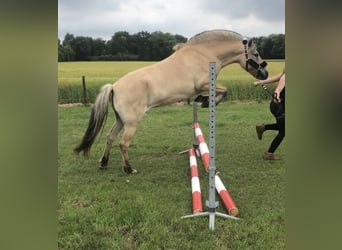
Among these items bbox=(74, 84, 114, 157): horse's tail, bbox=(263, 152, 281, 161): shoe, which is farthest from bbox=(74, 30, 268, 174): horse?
bbox=(263, 152, 281, 161): shoe

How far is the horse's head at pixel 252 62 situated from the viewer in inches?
140

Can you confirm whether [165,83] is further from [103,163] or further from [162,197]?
[162,197]

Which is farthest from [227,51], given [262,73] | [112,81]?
[112,81]

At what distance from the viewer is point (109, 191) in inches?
109

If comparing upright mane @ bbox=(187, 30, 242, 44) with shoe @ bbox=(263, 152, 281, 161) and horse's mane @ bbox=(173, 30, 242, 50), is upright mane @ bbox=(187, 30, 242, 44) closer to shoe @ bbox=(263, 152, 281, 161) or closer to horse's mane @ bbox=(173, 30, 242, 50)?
horse's mane @ bbox=(173, 30, 242, 50)

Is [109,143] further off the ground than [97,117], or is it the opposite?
[97,117]

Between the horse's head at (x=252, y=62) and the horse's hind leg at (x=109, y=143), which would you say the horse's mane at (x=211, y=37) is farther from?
the horse's hind leg at (x=109, y=143)

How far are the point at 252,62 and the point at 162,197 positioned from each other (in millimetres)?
1794

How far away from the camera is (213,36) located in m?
3.58

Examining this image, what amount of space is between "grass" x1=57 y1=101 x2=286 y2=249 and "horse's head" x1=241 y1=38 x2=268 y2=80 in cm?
86

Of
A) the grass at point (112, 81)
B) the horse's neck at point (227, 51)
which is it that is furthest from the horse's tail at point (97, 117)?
the grass at point (112, 81)

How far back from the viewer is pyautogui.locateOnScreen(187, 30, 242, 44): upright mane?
3.57 m
